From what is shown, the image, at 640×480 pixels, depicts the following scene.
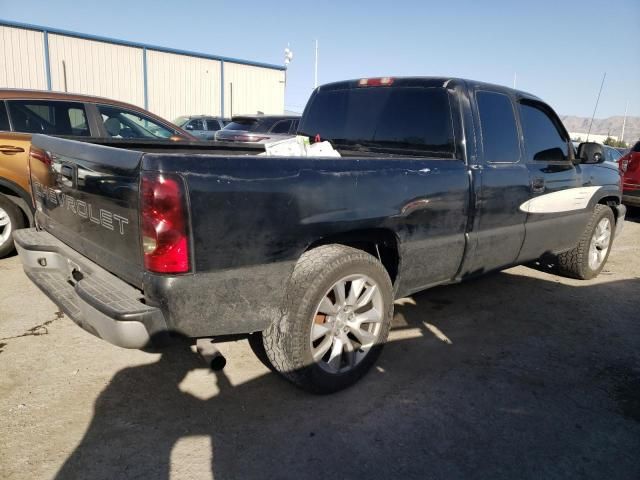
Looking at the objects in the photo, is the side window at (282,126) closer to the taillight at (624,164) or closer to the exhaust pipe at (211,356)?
the taillight at (624,164)

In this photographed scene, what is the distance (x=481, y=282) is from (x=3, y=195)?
518cm

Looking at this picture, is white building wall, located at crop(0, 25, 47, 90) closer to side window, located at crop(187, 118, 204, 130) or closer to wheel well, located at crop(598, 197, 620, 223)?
side window, located at crop(187, 118, 204, 130)

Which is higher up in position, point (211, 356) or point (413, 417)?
point (211, 356)

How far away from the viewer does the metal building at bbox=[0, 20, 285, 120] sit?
1994 centimetres

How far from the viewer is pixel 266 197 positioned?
230 cm

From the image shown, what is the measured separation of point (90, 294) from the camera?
7.46ft

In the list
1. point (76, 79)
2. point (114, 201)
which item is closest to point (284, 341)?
point (114, 201)

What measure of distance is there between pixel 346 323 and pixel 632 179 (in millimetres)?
8795

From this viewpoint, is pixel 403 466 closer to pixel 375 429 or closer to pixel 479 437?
pixel 375 429

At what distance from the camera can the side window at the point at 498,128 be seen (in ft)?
11.8

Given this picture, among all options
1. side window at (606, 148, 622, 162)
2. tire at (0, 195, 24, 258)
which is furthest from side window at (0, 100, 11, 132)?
side window at (606, 148, 622, 162)

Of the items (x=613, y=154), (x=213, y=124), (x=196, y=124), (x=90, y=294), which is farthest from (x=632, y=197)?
(x=196, y=124)

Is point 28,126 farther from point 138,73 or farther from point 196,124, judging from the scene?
point 138,73

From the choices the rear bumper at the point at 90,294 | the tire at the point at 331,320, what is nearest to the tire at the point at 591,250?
the tire at the point at 331,320
